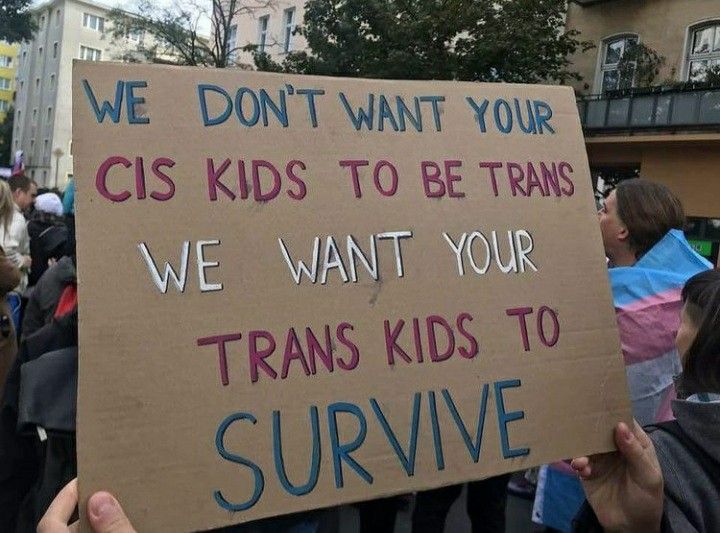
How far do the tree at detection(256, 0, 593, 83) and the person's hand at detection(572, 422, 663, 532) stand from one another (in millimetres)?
12518

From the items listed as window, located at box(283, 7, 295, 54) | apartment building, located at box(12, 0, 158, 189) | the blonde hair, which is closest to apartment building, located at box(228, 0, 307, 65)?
window, located at box(283, 7, 295, 54)

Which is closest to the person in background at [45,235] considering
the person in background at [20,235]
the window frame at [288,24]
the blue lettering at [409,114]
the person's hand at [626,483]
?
the person in background at [20,235]

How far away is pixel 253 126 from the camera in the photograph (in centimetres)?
129

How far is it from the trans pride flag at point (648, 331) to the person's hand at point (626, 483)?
0.82 m

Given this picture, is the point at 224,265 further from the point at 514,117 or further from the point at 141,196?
the point at 514,117

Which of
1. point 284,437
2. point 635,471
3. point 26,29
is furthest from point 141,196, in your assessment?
point 26,29

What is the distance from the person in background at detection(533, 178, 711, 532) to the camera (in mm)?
2252

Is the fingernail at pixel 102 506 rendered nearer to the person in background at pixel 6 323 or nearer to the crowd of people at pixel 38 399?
the crowd of people at pixel 38 399

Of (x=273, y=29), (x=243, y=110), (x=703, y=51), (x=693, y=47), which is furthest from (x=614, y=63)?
(x=273, y=29)

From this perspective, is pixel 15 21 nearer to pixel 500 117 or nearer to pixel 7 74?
pixel 500 117

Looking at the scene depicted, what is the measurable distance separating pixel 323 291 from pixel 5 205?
10.0 ft

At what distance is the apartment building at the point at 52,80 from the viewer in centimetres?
5384

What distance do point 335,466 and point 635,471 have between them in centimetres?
62

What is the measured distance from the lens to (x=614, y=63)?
15047 millimetres
